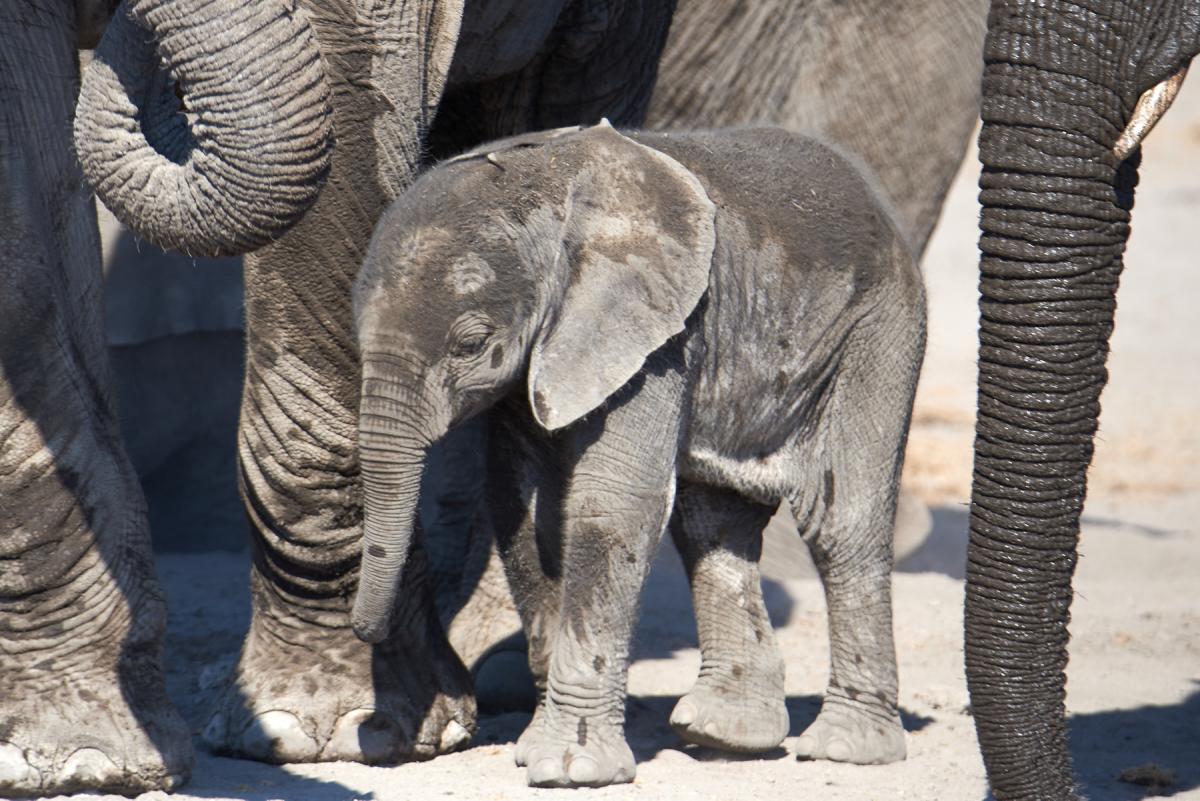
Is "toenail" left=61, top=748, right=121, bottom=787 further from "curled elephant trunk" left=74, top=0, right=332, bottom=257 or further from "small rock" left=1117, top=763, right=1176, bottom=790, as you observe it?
"small rock" left=1117, top=763, right=1176, bottom=790

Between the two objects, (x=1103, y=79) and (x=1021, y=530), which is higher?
(x=1103, y=79)

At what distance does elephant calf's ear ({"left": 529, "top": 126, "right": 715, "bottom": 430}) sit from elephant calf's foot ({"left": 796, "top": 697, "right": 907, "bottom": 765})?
891 mm

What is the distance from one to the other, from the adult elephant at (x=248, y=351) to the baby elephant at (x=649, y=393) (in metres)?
0.23

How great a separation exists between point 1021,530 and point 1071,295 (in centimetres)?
37

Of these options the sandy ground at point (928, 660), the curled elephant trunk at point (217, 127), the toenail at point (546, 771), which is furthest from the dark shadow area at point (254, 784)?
the curled elephant trunk at point (217, 127)

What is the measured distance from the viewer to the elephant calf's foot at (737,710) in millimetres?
4285

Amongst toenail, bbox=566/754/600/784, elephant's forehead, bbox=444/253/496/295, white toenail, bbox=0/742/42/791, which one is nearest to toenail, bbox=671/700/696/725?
toenail, bbox=566/754/600/784

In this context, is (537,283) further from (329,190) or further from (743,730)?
(743,730)

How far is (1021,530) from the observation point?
11.1ft

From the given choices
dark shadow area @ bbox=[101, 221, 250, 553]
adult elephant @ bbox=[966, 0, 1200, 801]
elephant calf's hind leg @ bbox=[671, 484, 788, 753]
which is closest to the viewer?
adult elephant @ bbox=[966, 0, 1200, 801]

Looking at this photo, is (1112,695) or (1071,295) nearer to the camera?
(1071,295)

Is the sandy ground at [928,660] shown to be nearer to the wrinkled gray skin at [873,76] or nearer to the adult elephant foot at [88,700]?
the adult elephant foot at [88,700]

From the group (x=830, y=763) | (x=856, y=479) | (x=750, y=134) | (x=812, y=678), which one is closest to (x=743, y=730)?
(x=830, y=763)

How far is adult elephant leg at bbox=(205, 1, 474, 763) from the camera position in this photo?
3857mm
